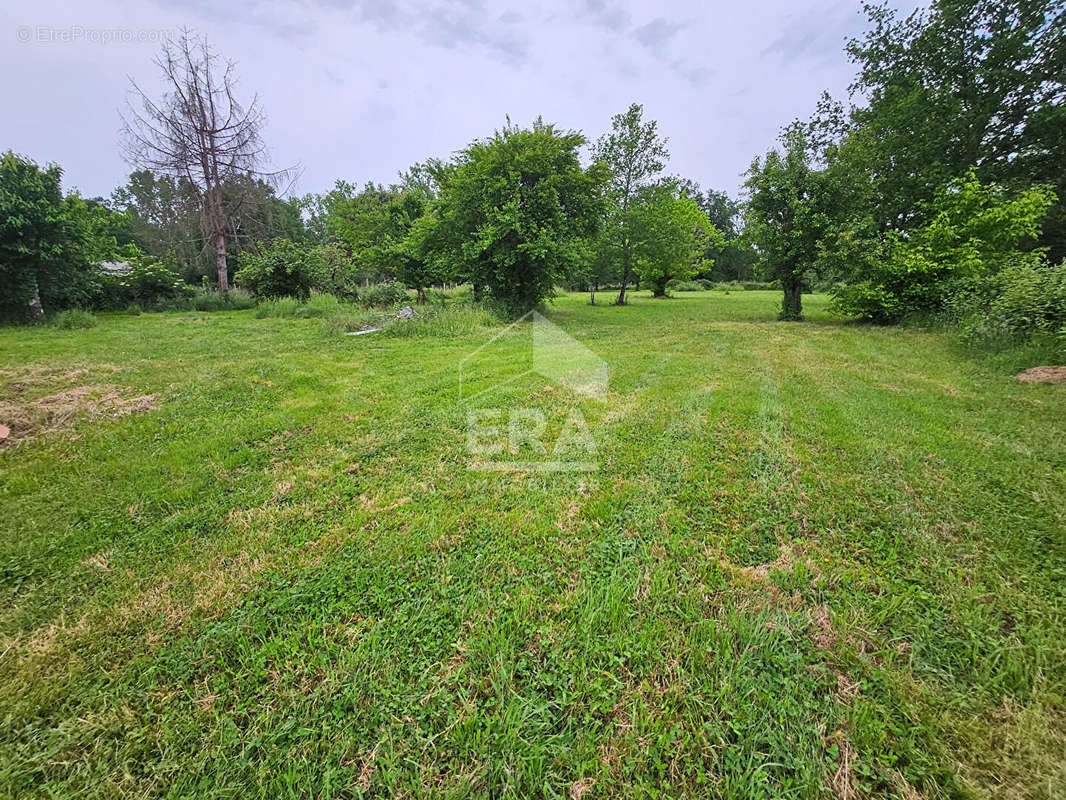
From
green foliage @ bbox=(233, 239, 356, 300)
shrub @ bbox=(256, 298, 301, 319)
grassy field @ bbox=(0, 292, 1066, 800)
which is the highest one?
green foliage @ bbox=(233, 239, 356, 300)

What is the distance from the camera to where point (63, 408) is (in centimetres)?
433

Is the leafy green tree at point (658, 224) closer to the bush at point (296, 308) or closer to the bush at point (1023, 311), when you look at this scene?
the bush at point (1023, 311)

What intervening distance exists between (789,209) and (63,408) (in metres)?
17.6

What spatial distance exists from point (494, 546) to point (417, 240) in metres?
15.0

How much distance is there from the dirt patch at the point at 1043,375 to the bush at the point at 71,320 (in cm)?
1964

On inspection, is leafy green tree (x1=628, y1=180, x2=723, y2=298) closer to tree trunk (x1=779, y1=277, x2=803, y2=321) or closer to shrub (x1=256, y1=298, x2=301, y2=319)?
tree trunk (x1=779, y1=277, x2=803, y2=321)

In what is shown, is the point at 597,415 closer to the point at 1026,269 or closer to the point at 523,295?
the point at 1026,269

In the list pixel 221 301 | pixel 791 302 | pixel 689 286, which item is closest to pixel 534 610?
pixel 791 302

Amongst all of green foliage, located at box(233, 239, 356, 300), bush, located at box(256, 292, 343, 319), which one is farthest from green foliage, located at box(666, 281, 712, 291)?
bush, located at box(256, 292, 343, 319)

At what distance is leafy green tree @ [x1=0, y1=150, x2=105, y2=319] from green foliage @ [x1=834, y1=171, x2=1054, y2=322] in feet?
73.5

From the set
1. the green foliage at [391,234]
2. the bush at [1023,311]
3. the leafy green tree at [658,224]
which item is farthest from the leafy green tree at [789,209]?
the green foliage at [391,234]

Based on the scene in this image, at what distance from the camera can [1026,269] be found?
24.6 feet

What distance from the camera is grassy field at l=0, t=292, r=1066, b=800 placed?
51.9 inches

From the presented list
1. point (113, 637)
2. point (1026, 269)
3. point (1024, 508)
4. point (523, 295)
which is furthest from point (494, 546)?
point (523, 295)
